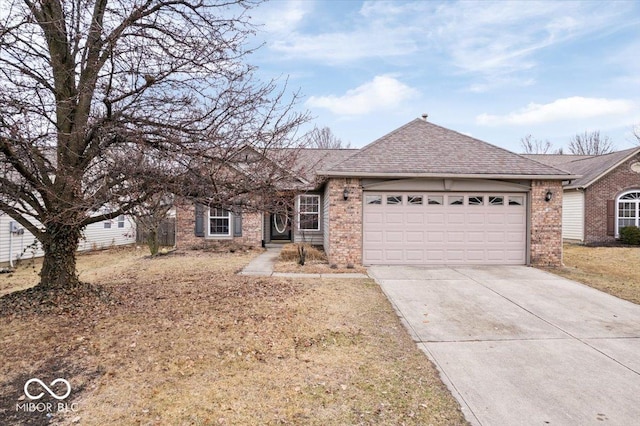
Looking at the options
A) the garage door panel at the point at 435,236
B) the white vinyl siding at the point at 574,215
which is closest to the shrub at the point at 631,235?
the white vinyl siding at the point at 574,215

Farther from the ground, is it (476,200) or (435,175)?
(435,175)

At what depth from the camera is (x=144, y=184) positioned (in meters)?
5.23

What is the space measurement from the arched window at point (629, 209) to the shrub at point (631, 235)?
73cm

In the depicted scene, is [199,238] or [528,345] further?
[199,238]

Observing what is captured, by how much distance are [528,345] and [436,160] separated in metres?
6.64

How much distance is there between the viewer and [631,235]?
50.6 ft

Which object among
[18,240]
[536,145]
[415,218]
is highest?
[536,145]

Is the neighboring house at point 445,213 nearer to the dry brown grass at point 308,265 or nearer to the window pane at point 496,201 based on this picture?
the window pane at point 496,201

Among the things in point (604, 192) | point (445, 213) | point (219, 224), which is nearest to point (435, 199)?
point (445, 213)

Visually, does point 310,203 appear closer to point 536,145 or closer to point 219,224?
point 219,224

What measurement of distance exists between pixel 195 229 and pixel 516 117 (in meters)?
31.9

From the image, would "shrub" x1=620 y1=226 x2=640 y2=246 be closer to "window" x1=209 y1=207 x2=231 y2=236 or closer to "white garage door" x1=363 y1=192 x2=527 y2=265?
"white garage door" x1=363 y1=192 x2=527 y2=265

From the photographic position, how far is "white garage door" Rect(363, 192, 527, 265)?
33.3ft

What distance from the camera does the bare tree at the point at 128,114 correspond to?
16.5 ft
